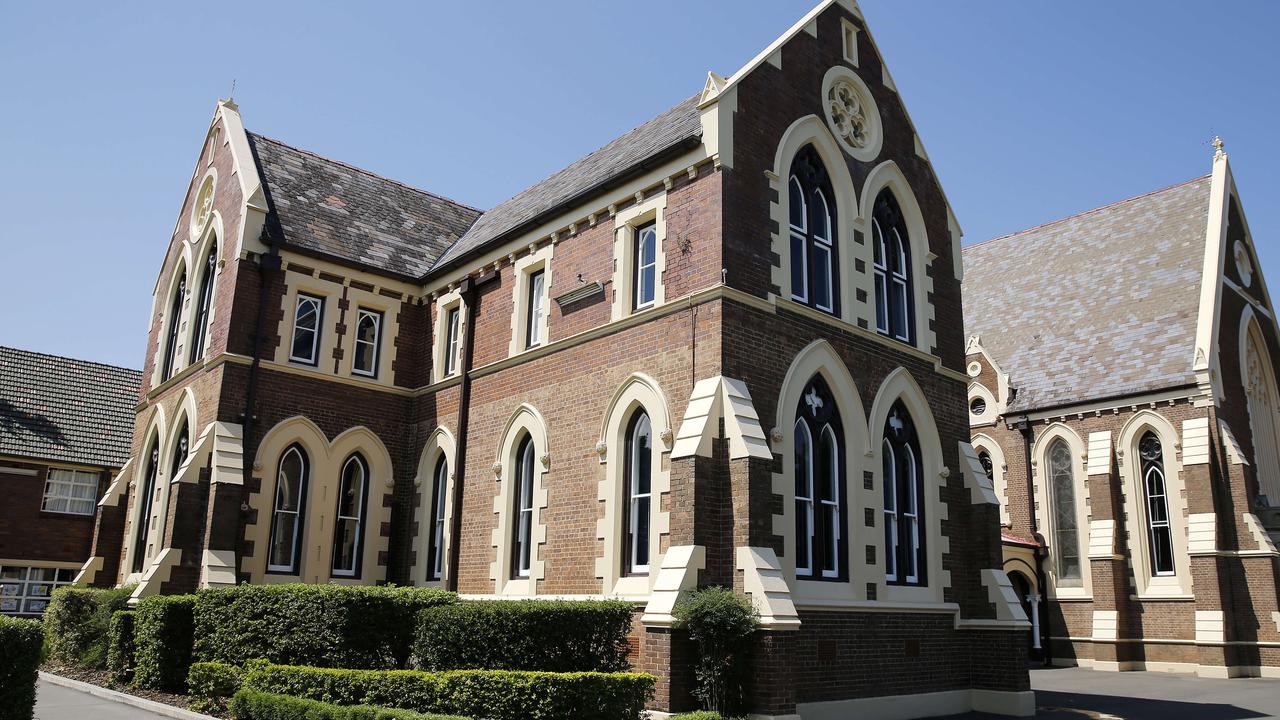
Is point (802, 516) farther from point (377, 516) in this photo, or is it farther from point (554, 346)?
point (377, 516)

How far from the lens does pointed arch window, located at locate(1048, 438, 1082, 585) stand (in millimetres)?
28250

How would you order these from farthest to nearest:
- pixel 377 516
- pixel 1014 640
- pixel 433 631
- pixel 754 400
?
1. pixel 377 516
2. pixel 1014 640
3. pixel 754 400
4. pixel 433 631

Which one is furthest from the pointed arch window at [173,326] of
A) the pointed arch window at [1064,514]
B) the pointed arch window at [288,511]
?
the pointed arch window at [1064,514]

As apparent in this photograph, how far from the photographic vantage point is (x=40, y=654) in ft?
35.4

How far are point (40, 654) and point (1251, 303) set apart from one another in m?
34.1

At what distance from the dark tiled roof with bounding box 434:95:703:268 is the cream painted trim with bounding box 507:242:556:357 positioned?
28.5 inches

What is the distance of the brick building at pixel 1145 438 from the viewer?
2525 cm

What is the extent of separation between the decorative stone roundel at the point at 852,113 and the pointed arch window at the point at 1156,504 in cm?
1466

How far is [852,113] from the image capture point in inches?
731

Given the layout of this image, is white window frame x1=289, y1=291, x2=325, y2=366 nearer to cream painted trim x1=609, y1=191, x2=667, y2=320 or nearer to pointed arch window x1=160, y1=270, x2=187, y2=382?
pointed arch window x1=160, y1=270, x2=187, y2=382

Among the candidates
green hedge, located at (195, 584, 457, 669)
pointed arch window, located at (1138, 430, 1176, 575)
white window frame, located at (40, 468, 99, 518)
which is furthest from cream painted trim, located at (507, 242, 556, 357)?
pointed arch window, located at (1138, 430, 1176, 575)

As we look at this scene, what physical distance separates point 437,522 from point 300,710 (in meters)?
8.96

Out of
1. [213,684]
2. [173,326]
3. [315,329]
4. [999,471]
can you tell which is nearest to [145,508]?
[173,326]

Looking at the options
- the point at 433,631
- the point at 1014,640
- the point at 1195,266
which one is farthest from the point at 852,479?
the point at 1195,266
